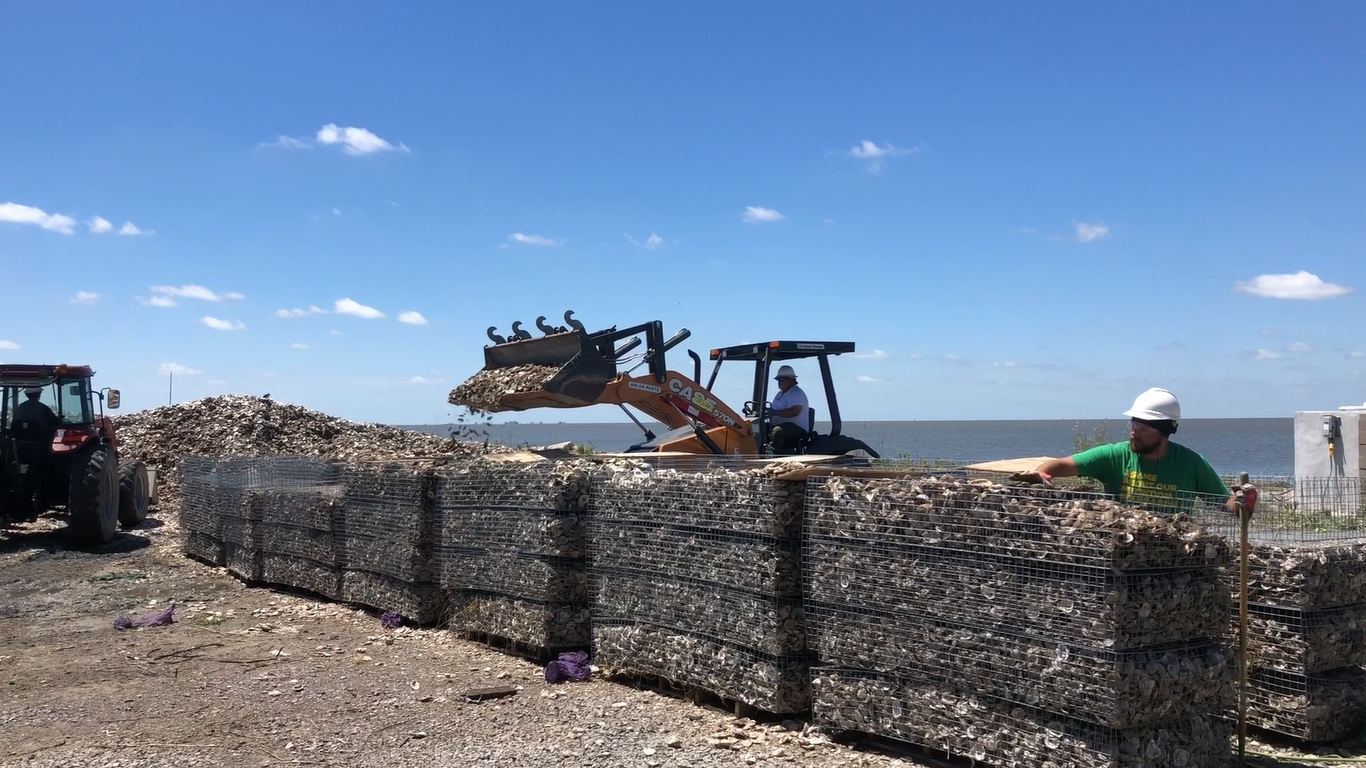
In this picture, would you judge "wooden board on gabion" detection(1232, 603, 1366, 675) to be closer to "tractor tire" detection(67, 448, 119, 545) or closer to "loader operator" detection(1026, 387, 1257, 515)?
"loader operator" detection(1026, 387, 1257, 515)

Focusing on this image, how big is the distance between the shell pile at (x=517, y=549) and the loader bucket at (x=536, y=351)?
3.05 metres

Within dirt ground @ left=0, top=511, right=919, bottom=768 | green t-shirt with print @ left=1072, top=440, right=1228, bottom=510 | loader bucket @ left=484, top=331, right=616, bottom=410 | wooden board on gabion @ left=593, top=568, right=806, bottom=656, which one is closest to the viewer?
green t-shirt with print @ left=1072, top=440, right=1228, bottom=510

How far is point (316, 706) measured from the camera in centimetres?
684

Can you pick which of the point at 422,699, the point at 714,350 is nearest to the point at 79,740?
the point at 422,699

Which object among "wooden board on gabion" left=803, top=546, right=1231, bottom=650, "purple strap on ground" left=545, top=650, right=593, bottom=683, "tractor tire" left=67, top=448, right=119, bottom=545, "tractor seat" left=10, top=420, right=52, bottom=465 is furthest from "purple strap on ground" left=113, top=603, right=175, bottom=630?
"wooden board on gabion" left=803, top=546, right=1231, bottom=650

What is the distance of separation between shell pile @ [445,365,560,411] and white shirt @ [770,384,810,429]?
2360 mm

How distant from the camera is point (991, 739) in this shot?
5070 millimetres

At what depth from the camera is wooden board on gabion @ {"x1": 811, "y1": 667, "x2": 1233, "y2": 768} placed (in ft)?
15.6

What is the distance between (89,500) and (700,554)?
1093 cm

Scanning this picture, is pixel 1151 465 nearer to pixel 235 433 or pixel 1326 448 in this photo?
pixel 1326 448

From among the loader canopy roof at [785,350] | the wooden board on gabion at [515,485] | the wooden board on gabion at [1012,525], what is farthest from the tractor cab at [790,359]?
the wooden board on gabion at [1012,525]

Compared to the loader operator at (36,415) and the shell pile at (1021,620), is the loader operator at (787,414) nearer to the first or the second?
the shell pile at (1021,620)

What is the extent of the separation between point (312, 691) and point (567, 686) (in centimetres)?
166

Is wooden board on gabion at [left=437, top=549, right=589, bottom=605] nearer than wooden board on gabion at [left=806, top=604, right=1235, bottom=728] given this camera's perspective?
No
